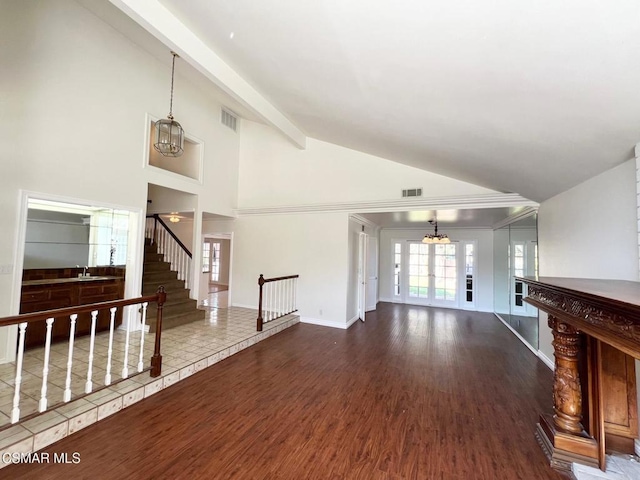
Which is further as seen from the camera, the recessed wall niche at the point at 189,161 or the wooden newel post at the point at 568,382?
the recessed wall niche at the point at 189,161

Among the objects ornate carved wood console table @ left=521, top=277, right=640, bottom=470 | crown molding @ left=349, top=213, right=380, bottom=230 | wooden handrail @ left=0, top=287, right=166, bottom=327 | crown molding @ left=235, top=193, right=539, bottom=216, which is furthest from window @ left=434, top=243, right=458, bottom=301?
wooden handrail @ left=0, top=287, right=166, bottom=327

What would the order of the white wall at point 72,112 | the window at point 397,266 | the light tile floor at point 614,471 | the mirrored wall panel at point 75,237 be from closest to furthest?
the light tile floor at point 614,471, the white wall at point 72,112, the mirrored wall panel at point 75,237, the window at point 397,266

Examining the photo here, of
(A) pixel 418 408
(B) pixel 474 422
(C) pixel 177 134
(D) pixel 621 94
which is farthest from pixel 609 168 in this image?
(C) pixel 177 134

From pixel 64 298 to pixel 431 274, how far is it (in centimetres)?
860

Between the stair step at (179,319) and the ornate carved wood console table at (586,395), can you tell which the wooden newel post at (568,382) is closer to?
the ornate carved wood console table at (586,395)

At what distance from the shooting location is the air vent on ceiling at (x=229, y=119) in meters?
6.41

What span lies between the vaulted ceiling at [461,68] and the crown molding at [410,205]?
0.88 metres

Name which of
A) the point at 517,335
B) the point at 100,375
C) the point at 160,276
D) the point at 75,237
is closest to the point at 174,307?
the point at 160,276

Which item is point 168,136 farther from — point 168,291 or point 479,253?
point 479,253

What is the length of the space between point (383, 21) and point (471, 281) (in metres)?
7.89

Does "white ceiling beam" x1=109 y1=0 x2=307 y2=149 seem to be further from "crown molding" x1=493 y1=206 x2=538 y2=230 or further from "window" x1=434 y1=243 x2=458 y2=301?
"window" x1=434 y1=243 x2=458 y2=301

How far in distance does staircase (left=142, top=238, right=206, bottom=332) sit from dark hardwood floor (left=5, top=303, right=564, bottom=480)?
5.90ft

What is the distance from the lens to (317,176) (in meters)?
6.06

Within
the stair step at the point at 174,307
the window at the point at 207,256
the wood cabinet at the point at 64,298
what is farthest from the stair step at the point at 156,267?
the window at the point at 207,256
